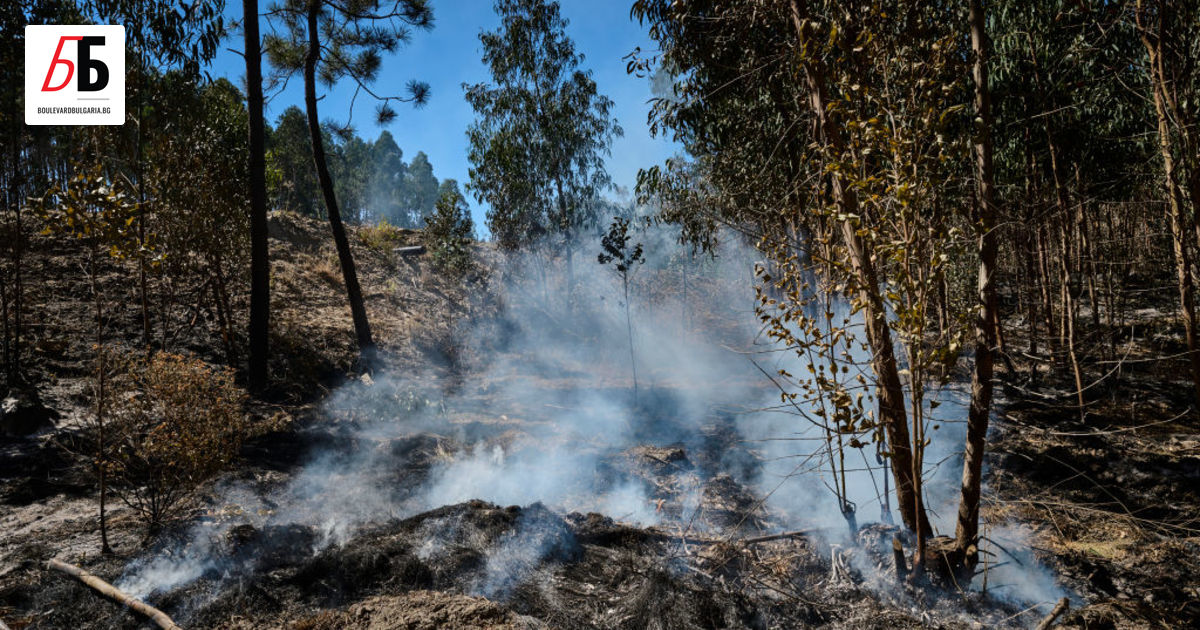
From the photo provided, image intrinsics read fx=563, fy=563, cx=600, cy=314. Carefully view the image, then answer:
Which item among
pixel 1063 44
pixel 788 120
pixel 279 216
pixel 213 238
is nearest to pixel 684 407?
pixel 788 120

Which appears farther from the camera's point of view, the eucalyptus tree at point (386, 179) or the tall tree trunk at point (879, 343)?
the eucalyptus tree at point (386, 179)

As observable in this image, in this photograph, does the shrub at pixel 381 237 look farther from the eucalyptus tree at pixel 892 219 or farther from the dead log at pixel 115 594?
the eucalyptus tree at pixel 892 219

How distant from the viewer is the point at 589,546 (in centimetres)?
504

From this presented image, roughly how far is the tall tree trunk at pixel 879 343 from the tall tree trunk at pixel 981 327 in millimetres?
290

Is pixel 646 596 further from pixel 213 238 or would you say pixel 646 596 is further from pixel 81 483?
pixel 213 238

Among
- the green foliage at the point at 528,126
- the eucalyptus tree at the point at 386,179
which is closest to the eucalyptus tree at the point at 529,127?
the green foliage at the point at 528,126

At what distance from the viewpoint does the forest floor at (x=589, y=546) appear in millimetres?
3811

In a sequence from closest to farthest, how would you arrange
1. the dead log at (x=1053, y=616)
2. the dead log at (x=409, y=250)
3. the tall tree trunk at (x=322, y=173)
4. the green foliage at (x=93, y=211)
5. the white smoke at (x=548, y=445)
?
the dead log at (x=1053, y=616), the green foliage at (x=93, y=211), the white smoke at (x=548, y=445), the tall tree trunk at (x=322, y=173), the dead log at (x=409, y=250)

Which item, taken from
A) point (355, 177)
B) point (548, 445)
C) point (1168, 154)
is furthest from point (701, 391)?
point (355, 177)

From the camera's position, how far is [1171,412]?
322 inches

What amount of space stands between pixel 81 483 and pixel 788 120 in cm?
911

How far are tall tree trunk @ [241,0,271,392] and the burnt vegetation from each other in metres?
0.07

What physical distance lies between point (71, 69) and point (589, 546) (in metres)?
8.05

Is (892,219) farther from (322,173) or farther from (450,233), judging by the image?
(450,233)
